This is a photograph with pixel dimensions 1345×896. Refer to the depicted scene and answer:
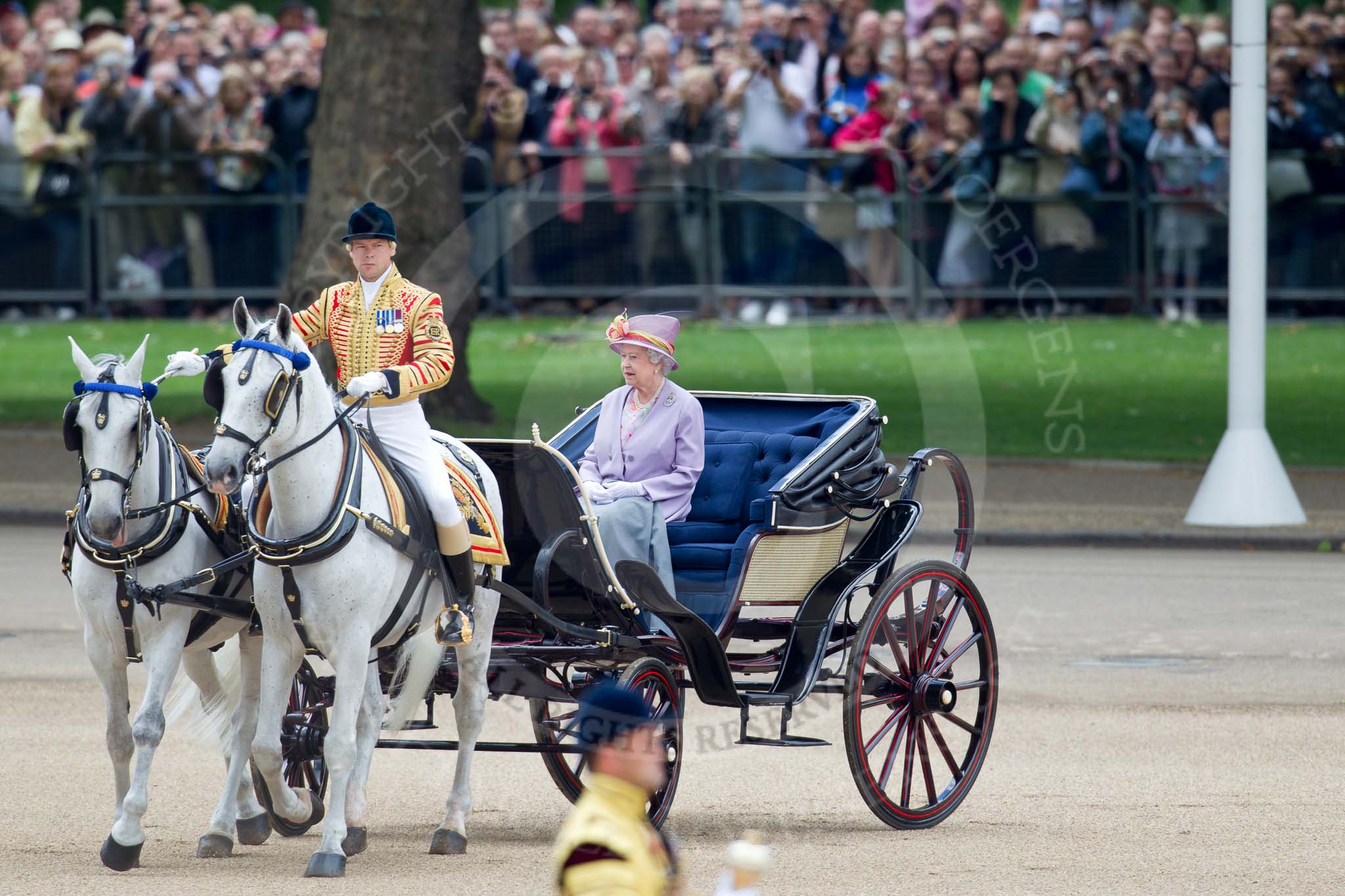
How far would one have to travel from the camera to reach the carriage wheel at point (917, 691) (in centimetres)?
779

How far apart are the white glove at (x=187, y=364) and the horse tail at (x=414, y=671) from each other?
124 centimetres

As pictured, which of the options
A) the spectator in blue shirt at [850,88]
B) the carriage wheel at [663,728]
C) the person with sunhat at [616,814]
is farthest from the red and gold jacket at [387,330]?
the spectator in blue shirt at [850,88]

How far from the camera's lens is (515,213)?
21703mm

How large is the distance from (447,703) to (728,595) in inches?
109

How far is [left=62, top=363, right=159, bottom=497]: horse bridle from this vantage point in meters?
6.98

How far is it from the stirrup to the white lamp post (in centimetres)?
850

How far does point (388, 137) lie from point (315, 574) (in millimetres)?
10814

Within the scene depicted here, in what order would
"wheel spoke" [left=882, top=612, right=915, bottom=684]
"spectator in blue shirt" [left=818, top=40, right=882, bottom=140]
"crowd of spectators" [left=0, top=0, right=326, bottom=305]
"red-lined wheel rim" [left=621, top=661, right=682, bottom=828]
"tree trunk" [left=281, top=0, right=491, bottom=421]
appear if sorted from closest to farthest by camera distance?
"red-lined wheel rim" [left=621, top=661, right=682, bottom=828] < "wheel spoke" [left=882, top=612, right=915, bottom=684] < "tree trunk" [left=281, top=0, right=491, bottom=421] < "spectator in blue shirt" [left=818, top=40, right=882, bottom=140] < "crowd of spectators" [left=0, top=0, right=326, bottom=305]

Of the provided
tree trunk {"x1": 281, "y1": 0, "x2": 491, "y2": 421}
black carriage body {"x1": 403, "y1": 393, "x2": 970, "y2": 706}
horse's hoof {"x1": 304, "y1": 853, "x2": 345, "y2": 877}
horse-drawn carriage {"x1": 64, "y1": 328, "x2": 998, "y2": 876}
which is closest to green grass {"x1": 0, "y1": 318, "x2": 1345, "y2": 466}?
tree trunk {"x1": 281, "y1": 0, "x2": 491, "y2": 421}

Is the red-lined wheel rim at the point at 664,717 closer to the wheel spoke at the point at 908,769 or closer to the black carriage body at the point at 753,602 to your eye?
the black carriage body at the point at 753,602

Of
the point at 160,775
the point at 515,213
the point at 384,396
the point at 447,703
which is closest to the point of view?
the point at 384,396

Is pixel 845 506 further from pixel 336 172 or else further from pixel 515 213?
pixel 515 213

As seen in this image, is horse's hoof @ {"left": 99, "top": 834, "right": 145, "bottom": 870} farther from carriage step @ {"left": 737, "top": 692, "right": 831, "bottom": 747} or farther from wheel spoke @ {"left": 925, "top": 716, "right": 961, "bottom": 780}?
wheel spoke @ {"left": 925, "top": 716, "right": 961, "bottom": 780}

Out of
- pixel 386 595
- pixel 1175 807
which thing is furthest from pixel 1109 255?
pixel 386 595
